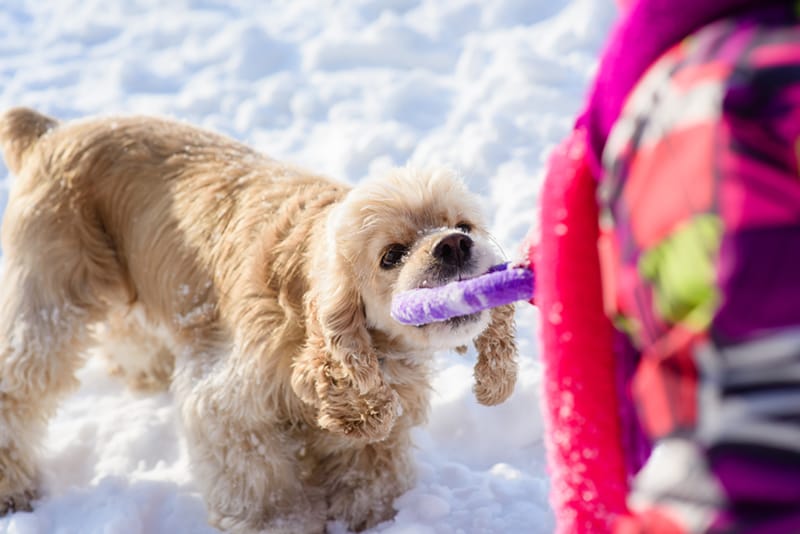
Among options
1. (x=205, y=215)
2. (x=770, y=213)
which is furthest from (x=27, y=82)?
(x=770, y=213)

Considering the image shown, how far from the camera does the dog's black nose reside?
2.04 m

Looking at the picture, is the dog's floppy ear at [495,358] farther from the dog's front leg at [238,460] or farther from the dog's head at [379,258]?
the dog's front leg at [238,460]

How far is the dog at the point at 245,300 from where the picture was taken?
2.26 meters

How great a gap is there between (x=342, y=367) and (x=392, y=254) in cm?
36

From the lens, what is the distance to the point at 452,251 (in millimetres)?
2041

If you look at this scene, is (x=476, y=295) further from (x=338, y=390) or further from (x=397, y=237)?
(x=338, y=390)

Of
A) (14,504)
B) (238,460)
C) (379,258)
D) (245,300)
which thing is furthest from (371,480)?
(14,504)

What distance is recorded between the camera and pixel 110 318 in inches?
129

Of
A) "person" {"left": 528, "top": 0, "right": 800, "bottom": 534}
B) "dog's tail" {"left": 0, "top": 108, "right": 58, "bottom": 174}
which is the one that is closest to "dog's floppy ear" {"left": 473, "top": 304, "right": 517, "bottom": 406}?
"person" {"left": 528, "top": 0, "right": 800, "bottom": 534}

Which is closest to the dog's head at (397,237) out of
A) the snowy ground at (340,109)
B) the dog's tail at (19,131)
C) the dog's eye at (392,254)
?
the dog's eye at (392,254)

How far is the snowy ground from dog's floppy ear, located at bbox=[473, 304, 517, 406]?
379 mm

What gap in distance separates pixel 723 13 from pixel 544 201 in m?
0.34

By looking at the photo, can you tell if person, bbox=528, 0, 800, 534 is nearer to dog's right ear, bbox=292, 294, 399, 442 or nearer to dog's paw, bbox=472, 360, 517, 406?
dog's right ear, bbox=292, 294, 399, 442

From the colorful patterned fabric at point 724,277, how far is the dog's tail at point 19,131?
298cm
